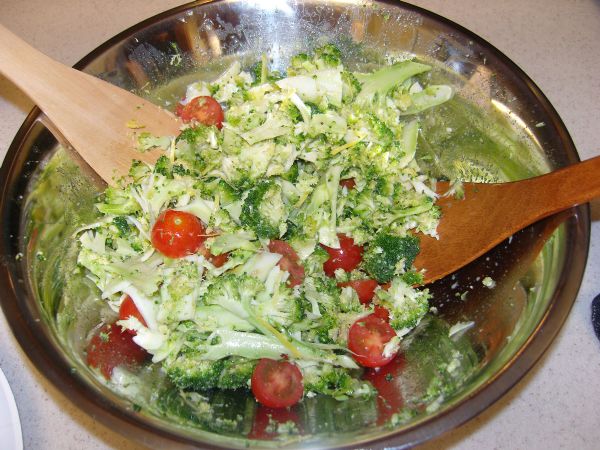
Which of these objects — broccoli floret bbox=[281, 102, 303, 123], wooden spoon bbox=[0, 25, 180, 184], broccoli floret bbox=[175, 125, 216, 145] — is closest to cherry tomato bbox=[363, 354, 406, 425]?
broccoli floret bbox=[281, 102, 303, 123]

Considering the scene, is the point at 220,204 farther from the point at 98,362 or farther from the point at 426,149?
the point at 426,149

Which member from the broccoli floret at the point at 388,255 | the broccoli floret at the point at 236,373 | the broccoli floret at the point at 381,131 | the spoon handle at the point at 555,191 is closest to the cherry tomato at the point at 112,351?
the broccoli floret at the point at 236,373

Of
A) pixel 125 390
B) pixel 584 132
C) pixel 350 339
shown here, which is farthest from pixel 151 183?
pixel 584 132

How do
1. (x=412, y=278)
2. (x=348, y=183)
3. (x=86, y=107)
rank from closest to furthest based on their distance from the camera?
(x=412, y=278) → (x=86, y=107) → (x=348, y=183)

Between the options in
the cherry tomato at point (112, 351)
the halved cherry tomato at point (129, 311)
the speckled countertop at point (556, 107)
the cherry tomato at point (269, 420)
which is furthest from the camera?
the speckled countertop at point (556, 107)

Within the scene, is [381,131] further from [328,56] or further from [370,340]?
[370,340]

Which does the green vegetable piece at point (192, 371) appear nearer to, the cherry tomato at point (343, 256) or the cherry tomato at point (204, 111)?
the cherry tomato at point (343, 256)

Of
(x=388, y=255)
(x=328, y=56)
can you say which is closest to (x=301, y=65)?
(x=328, y=56)
